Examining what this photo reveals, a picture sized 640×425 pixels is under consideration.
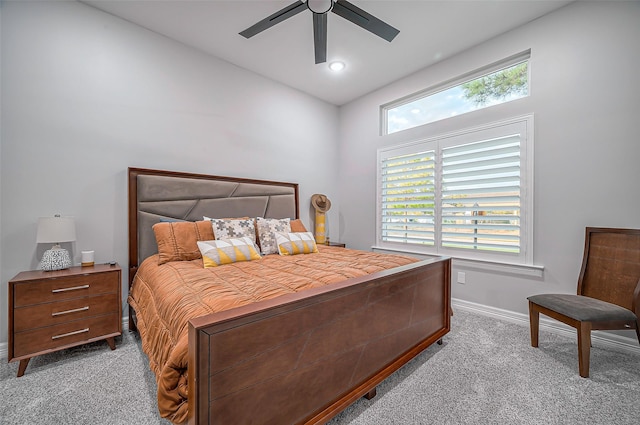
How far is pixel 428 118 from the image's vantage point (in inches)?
140

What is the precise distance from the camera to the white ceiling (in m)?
2.45

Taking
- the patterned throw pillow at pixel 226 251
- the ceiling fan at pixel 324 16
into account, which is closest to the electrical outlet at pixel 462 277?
the patterned throw pillow at pixel 226 251

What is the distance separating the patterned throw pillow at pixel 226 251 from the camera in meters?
2.25

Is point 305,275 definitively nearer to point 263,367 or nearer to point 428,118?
point 263,367

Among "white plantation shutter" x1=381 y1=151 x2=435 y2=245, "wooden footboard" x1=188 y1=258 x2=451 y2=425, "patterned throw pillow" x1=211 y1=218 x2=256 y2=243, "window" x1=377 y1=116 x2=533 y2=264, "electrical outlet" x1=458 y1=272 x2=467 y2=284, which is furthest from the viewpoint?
"white plantation shutter" x1=381 y1=151 x2=435 y2=245

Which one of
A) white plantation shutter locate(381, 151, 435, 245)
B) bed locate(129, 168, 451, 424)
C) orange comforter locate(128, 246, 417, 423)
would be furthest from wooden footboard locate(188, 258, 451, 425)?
white plantation shutter locate(381, 151, 435, 245)

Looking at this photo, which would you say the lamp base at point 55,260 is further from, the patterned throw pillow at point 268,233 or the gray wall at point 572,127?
the gray wall at point 572,127

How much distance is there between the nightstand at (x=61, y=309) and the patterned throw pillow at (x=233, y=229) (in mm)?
848

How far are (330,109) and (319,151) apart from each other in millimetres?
800

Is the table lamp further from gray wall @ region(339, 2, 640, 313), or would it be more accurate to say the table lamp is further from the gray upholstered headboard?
gray wall @ region(339, 2, 640, 313)

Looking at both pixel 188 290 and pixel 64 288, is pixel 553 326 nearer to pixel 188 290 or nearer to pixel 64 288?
pixel 188 290

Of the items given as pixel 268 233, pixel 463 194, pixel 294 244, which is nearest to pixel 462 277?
pixel 463 194

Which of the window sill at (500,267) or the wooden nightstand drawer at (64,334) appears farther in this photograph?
the window sill at (500,267)

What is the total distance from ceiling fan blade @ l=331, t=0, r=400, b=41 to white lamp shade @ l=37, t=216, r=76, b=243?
2726 millimetres
